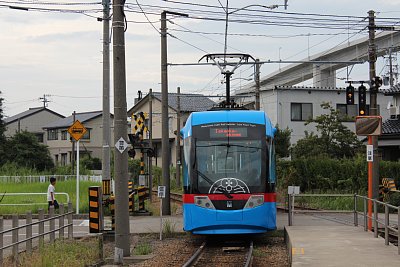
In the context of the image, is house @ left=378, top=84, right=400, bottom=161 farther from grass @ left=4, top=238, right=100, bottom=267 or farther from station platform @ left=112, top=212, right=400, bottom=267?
grass @ left=4, top=238, right=100, bottom=267

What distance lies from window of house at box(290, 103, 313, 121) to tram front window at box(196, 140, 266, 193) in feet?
118

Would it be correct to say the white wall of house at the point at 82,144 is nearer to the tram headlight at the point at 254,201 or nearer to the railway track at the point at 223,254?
the railway track at the point at 223,254

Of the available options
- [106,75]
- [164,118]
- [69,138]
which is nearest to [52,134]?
[69,138]

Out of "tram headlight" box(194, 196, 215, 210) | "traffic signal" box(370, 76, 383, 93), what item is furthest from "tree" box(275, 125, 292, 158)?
"tram headlight" box(194, 196, 215, 210)

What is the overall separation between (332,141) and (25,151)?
37.9 m

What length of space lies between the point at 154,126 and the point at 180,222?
169 ft

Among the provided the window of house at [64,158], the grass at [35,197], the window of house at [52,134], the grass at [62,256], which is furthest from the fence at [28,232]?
the window of house at [52,134]

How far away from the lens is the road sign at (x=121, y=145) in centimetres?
1467

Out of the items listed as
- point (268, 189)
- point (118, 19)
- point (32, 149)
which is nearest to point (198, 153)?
point (268, 189)

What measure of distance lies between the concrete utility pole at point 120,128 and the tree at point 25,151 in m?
57.4

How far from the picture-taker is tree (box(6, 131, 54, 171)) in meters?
70.3

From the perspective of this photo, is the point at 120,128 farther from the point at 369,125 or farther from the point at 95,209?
the point at 369,125

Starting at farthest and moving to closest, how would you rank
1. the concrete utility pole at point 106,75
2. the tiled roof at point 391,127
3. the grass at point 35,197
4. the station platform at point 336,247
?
the tiled roof at point 391,127, the grass at point 35,197, the concrete utility pole at point 106,75, the station platform at point 336,247

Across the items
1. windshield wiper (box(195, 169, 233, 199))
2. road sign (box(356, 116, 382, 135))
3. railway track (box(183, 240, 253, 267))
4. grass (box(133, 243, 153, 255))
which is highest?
road sign (box(356, 116, 382, 135))
